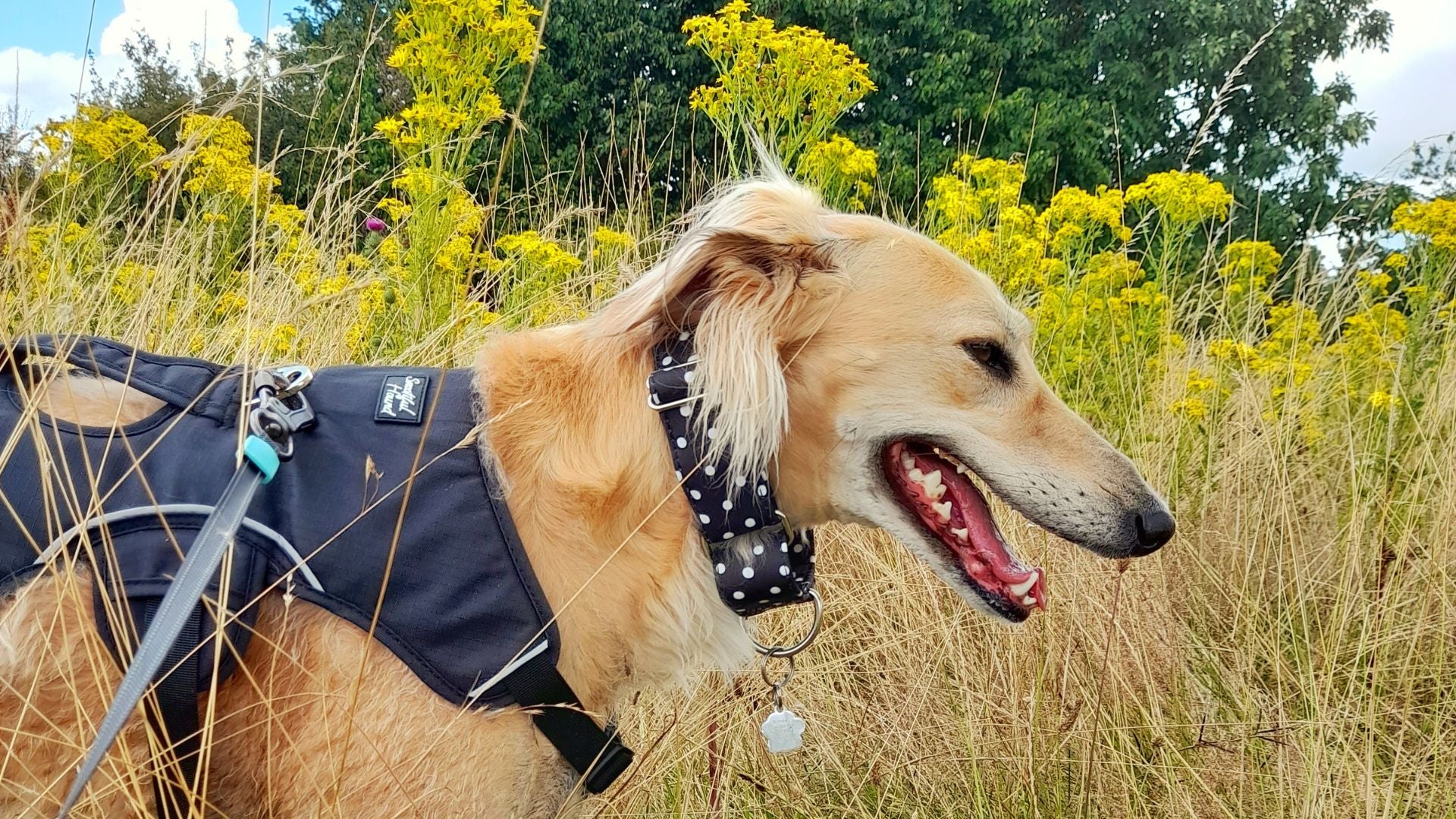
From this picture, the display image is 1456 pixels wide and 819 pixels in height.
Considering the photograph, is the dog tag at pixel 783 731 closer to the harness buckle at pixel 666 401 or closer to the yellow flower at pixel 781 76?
the harness buckle at pixel 666 401

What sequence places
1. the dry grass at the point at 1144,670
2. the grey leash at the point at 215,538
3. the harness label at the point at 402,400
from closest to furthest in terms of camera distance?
1. the grey leash at the point at 215,538
2. the harness label at the point at 402,400
3. the dry grass at the point at 1144,670

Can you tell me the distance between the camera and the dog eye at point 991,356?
1881mm

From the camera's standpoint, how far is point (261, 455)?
1403 millimetres

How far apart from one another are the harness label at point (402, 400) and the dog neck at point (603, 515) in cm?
11

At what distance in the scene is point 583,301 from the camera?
429cm

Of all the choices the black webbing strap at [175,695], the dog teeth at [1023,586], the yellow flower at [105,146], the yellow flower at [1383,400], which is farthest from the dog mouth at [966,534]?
the yellow flower at [105,146]

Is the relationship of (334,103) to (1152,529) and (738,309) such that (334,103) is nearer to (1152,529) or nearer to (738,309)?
(738,309)

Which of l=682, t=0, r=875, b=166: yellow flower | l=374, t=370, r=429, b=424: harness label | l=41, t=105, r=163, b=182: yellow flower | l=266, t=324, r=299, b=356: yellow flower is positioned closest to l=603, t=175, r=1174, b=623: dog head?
l=374, t=370, r=429, b=424: harness label

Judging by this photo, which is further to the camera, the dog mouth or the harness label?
the dog mouth

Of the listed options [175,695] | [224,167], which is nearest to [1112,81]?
[224,167]

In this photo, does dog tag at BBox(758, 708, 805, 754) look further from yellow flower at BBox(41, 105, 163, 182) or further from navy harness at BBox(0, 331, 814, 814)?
yellow flower at BBox(41, 105, 163, 182)

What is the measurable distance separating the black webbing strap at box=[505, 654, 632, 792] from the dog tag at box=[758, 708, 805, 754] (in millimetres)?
337

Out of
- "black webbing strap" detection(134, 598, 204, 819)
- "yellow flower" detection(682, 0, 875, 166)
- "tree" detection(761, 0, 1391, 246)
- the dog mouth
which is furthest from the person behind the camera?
"tree" detection(761, 0, 1391, 246)

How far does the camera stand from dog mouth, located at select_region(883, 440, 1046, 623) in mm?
1845
